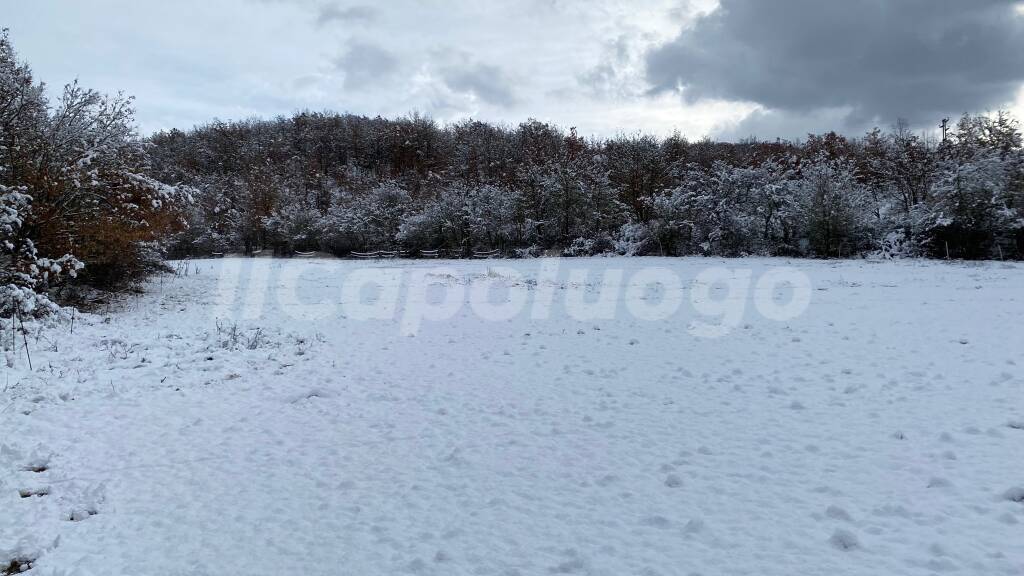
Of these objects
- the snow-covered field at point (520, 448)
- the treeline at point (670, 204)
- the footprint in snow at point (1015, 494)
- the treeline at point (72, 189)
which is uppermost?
the treeline at point (670, 204)

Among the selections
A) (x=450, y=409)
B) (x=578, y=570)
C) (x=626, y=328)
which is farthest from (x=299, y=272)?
(x=578, y=570)

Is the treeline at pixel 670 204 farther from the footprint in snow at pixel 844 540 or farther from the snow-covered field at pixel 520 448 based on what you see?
the footprint in snow at pixel 844 540

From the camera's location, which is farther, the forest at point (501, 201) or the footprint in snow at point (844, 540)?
the forest at point (501, 201)

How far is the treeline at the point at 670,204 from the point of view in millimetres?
26266

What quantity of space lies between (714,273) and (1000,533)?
69.2 feet

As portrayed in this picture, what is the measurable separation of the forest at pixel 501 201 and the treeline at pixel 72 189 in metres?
0.05

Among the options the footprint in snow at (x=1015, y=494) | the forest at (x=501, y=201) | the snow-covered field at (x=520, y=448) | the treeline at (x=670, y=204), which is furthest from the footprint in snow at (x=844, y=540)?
the treeline at (x=670, y=204)

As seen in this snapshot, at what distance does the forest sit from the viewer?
1295 centimetres

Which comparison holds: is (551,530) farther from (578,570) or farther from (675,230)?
(675,230)

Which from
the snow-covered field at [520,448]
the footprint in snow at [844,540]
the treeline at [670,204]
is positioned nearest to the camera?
the footprint in snow at [844,540]

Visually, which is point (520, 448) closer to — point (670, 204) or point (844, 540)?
point (844, 540)

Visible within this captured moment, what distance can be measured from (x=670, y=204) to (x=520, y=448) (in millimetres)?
28540

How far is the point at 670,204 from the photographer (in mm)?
31938

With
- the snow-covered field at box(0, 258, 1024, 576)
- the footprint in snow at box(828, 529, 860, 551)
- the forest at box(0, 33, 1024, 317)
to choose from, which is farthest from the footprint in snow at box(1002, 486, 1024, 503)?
the forest at box(0, 33, 1024, 317)
